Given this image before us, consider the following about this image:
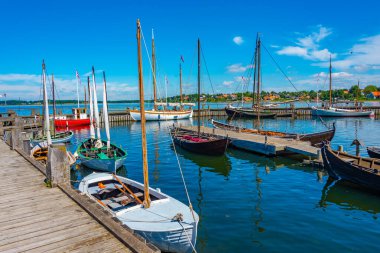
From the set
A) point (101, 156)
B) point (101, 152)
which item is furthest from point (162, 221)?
point (101, 152)

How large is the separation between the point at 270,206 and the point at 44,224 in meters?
10.6

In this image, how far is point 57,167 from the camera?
29.9 ft

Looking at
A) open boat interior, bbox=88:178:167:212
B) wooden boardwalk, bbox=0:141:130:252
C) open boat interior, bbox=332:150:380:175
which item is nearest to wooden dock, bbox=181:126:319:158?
open boat interior, bbox=332:150:380:175

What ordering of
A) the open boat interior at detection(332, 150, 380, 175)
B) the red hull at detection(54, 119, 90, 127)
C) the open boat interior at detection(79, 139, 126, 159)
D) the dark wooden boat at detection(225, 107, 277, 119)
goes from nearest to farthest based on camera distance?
the open boat interior at detection(332, 150, 380, 175) → the open boat interior at detection(79, 139, 126, 159) → the red hull at detection(54, 119, 90, 127) → the dark wooden boat at detection(225, 107, 277, 119)

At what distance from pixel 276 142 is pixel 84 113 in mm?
44229

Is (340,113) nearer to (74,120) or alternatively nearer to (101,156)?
(74,120)

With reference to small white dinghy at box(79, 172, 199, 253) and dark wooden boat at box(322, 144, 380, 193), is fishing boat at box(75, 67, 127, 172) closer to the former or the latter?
small white dinghy at box(79, 172, 199, 253)

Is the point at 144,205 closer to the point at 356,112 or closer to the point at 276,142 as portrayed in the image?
the point at 276,142

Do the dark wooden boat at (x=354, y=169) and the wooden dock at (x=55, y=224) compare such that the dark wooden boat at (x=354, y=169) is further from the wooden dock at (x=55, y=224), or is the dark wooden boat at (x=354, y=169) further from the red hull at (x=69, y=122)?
the red hull at (x=69, y=122)

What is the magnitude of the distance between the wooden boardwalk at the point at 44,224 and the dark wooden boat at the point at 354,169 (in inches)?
584

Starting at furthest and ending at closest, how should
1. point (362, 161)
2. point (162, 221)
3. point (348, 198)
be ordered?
point (362, 161) < point (348, 198) < point (162, 221)

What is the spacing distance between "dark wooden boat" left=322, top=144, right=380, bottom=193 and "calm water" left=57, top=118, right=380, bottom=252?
1.94 feet

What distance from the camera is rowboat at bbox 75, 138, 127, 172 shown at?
64.7 feet

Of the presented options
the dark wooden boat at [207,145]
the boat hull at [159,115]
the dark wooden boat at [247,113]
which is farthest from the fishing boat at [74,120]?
the dark wooden boat at [247,113]
